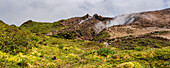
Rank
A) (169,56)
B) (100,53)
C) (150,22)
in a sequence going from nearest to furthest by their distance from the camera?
(169,56) < (100,53) < (150,22)

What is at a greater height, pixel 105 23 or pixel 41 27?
pixel 105 23

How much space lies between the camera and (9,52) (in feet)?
40.9

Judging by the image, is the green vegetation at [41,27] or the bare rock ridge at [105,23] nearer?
the green vegetation at [41,27]

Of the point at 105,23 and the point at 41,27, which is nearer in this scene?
the point at 41,27

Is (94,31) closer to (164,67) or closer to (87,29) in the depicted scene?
(87,29)

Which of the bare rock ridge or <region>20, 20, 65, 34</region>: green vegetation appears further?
the bare rock ridge

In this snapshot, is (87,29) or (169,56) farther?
(87,29)

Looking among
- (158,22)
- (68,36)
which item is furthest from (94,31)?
(158,22)

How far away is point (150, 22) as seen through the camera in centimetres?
5422

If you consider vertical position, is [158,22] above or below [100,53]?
above

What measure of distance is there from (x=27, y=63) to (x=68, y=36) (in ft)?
83.4

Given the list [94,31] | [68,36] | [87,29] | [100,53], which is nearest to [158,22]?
[94,31]

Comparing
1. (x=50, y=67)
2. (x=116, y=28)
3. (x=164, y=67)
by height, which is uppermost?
(x=116, y=28)

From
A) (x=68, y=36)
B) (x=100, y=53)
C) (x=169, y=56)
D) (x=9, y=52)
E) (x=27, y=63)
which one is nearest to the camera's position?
(x=169, y=56)
